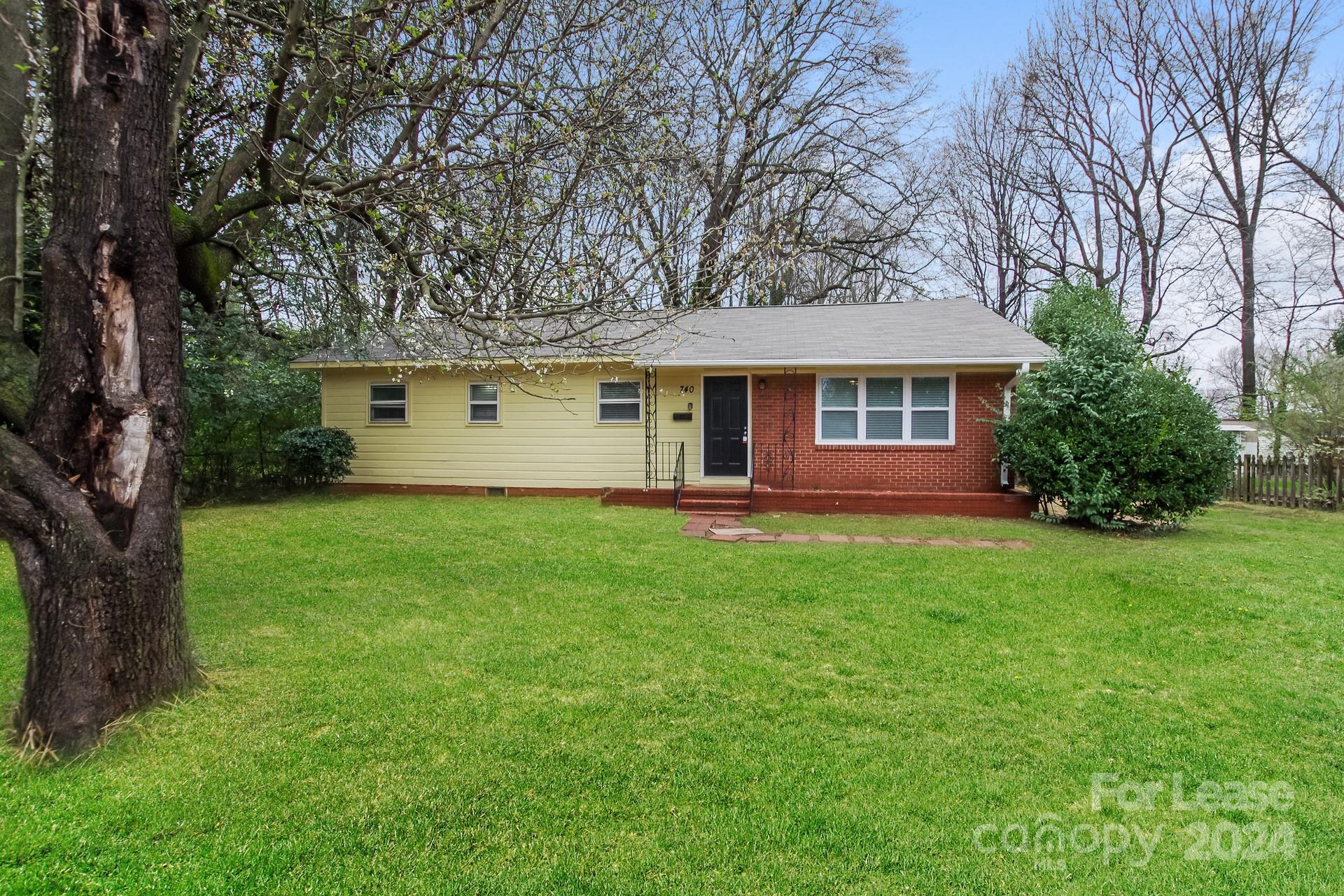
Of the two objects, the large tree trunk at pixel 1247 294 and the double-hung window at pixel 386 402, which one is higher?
the large tree trunk at pixel 1247 294

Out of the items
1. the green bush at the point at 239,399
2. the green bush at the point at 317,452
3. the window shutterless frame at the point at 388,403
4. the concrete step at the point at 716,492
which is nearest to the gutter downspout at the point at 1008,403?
the concrete step at the point at 716,492

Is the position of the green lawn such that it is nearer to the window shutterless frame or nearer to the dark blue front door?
the dark blue front door

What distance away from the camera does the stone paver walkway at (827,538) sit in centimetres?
777

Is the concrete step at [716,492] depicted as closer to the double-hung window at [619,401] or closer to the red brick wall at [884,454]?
the red brick wall at [884,454]

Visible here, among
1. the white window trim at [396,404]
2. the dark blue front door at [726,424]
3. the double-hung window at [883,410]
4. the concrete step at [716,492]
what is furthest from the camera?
the white window trim at [396,404]

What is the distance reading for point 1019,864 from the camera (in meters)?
2.19

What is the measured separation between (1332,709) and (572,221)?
5.96 m

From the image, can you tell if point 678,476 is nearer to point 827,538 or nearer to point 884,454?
point 884,454

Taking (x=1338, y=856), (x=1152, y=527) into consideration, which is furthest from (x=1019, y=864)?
(x=1152, y=527)

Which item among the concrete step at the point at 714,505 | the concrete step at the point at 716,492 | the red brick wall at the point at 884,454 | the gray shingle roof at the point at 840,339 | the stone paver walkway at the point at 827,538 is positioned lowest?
the stone paver walkway at the point at 827,538

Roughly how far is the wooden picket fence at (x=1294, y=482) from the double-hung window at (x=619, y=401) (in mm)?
11255

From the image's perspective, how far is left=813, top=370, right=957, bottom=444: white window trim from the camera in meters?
10.7

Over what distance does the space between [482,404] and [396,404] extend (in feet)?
6.00

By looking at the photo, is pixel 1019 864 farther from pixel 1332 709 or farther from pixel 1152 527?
pixel 1152 527
